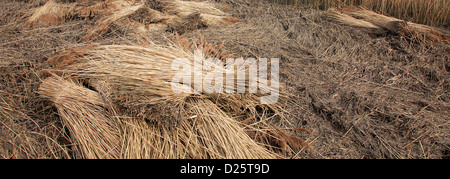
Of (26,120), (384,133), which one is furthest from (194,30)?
(384,133)

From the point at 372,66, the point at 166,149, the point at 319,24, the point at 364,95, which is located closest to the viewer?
the point at 166,149

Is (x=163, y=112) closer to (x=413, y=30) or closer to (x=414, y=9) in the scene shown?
(x=413, y=30)

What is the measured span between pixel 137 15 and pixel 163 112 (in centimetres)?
176

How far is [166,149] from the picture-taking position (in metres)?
1.70

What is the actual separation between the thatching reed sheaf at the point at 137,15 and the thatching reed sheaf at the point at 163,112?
0.91 meters

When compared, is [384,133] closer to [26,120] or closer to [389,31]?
[389,31]

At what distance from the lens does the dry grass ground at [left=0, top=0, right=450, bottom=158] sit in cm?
179

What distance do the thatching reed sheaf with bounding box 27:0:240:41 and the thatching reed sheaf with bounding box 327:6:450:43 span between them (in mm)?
1222

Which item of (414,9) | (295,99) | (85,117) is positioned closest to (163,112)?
(85,117)

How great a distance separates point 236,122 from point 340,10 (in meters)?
2.30

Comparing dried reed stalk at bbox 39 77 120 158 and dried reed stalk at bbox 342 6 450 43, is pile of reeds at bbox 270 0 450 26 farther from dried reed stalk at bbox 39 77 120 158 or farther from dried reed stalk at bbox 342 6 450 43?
dried reed stalk at bbox 39 77 120 158

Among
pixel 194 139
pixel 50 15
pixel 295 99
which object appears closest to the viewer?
pixel 194 139

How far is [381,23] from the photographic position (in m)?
2.98

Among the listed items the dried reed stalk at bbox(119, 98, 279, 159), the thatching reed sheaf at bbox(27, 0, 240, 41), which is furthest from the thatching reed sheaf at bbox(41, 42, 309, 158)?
the thatching reed sheaf at bbox(27, 0, 240, 41)
